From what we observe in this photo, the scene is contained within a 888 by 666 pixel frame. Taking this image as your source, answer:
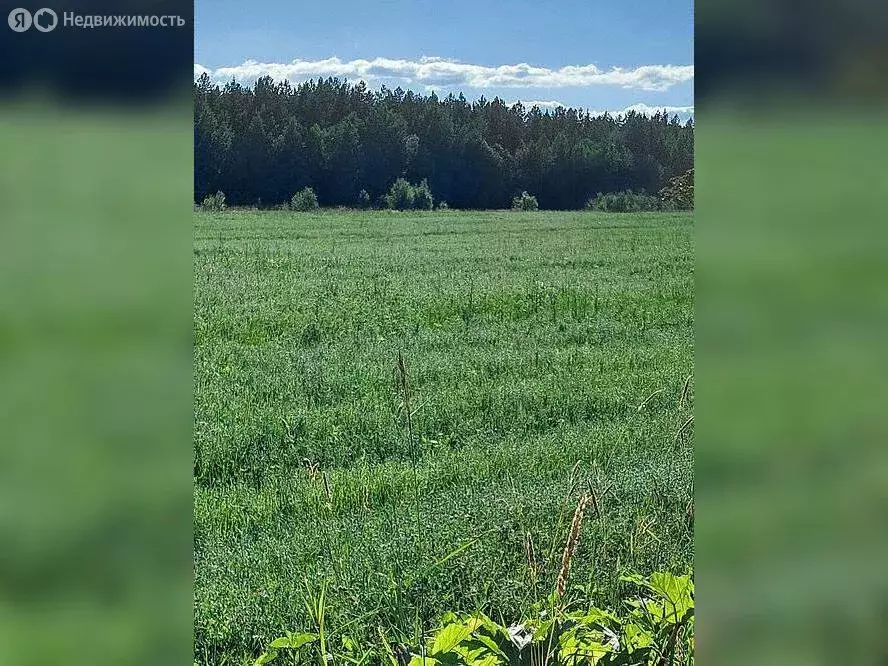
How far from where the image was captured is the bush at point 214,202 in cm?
260

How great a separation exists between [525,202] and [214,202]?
0.98 meters

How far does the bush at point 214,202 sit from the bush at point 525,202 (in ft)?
3.03
